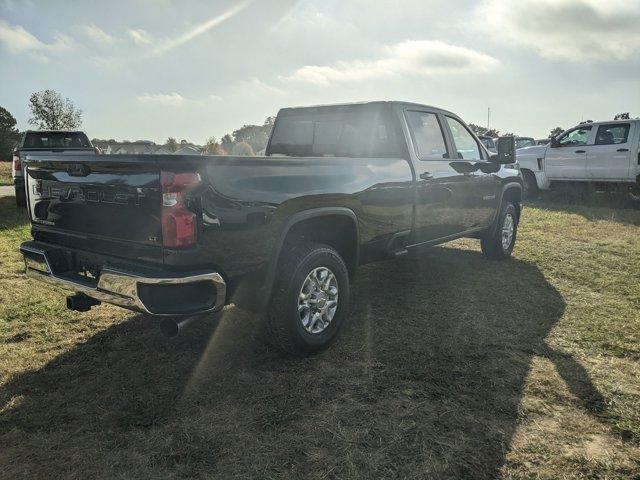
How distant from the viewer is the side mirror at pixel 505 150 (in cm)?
556

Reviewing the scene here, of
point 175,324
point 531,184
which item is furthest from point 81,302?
point 531,184

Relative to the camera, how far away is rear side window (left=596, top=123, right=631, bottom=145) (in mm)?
11265

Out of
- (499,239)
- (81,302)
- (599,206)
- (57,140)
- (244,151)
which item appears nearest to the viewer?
(81,302)

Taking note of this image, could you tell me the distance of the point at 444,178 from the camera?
16.1ft

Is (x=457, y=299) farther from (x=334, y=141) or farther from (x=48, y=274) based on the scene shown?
(x=48, y=274)

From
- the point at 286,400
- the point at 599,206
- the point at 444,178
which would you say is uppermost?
the point at 444,178

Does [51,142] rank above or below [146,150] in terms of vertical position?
above

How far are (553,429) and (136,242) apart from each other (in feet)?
8.37

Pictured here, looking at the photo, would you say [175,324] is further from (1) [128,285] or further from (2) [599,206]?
(2) [599,206]

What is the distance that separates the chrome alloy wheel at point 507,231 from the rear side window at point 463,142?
4.10ft

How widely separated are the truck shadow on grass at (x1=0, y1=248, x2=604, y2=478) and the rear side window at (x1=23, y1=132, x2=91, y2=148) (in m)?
9.18

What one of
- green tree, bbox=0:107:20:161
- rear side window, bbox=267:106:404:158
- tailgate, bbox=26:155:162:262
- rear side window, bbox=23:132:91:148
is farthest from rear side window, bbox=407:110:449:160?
A: green tree, bbox=0:107:20:161

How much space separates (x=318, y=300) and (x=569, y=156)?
11035 millimetres

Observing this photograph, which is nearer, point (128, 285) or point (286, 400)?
point (128, 285)
